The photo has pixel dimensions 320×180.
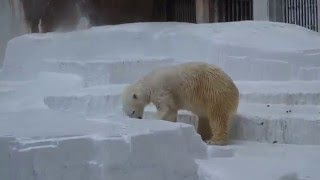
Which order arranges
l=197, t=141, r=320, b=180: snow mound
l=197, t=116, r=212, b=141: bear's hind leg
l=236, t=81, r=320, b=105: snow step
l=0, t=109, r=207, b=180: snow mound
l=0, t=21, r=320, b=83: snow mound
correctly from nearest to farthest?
l=0, t=109, r=207, b=180: snow mound
l=197, t=141, r=320, b=180: snow mound
l=197, t=116, r=212, b=141: bear's hind leg
l=236, t=81, r=320, b=105: snow step
l=0, t=21, r=320, b=83: snow mound

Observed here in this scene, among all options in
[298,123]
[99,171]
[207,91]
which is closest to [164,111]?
[207,91]

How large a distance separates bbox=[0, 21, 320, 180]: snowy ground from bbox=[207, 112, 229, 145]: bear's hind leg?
0.29m

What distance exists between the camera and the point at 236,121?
719 centimetres

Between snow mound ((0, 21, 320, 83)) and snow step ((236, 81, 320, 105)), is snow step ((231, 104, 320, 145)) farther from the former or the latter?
snow mound ((0, 21, 320, 83))

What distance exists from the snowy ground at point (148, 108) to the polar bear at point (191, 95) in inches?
14.1

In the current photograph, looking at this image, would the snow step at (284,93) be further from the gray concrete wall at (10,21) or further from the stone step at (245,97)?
the gray concrete wall at (10,21)

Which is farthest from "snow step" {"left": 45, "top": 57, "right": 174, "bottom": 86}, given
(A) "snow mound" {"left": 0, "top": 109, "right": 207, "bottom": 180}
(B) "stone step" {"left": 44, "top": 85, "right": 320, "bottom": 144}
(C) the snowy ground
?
(A) "snow mound" {"left": 0, "top": 109, "right": 207, "bottom": 180}

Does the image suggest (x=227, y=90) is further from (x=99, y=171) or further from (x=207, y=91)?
(x=99, y=171)

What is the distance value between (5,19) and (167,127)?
14804mm

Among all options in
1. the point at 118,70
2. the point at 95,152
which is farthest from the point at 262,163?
the point at 118,70

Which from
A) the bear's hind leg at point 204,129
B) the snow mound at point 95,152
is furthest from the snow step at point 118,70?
the snow mound at point 95,152

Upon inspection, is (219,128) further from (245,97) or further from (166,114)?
(245,97)

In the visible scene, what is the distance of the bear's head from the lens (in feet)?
22.9

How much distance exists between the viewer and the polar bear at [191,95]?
6.90 m
